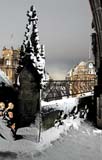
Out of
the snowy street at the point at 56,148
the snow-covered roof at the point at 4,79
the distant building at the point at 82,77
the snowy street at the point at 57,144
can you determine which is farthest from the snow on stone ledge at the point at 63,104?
Answer: the snow-covered roof at the point at 4,79

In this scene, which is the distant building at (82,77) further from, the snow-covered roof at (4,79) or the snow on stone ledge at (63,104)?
the snow-covered roof at (4,79)

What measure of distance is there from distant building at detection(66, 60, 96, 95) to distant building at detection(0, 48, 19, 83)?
2.16m

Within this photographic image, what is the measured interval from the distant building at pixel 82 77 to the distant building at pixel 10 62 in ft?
7.09

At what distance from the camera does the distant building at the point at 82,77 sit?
9.57 metres

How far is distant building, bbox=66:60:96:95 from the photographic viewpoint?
957 cm

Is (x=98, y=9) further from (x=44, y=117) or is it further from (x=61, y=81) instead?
(x=44, y=117)

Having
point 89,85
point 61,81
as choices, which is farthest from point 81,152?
point 89,85

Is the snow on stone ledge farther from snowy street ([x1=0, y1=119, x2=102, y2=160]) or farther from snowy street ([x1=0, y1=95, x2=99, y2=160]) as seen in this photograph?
snowy street ([x1=0, y1=119, x2=102, y2=160])

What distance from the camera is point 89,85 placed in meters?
10.3

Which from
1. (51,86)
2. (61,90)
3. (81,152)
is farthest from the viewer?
(61,90)

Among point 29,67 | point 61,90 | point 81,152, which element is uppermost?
point 29,67

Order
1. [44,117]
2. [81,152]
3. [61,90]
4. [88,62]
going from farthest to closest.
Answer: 1. [88,62]
2. [61,90]
3. [44,117]
4. [81,152]

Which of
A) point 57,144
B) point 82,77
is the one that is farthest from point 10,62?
point 82,77

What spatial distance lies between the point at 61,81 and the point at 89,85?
157 centimetres
